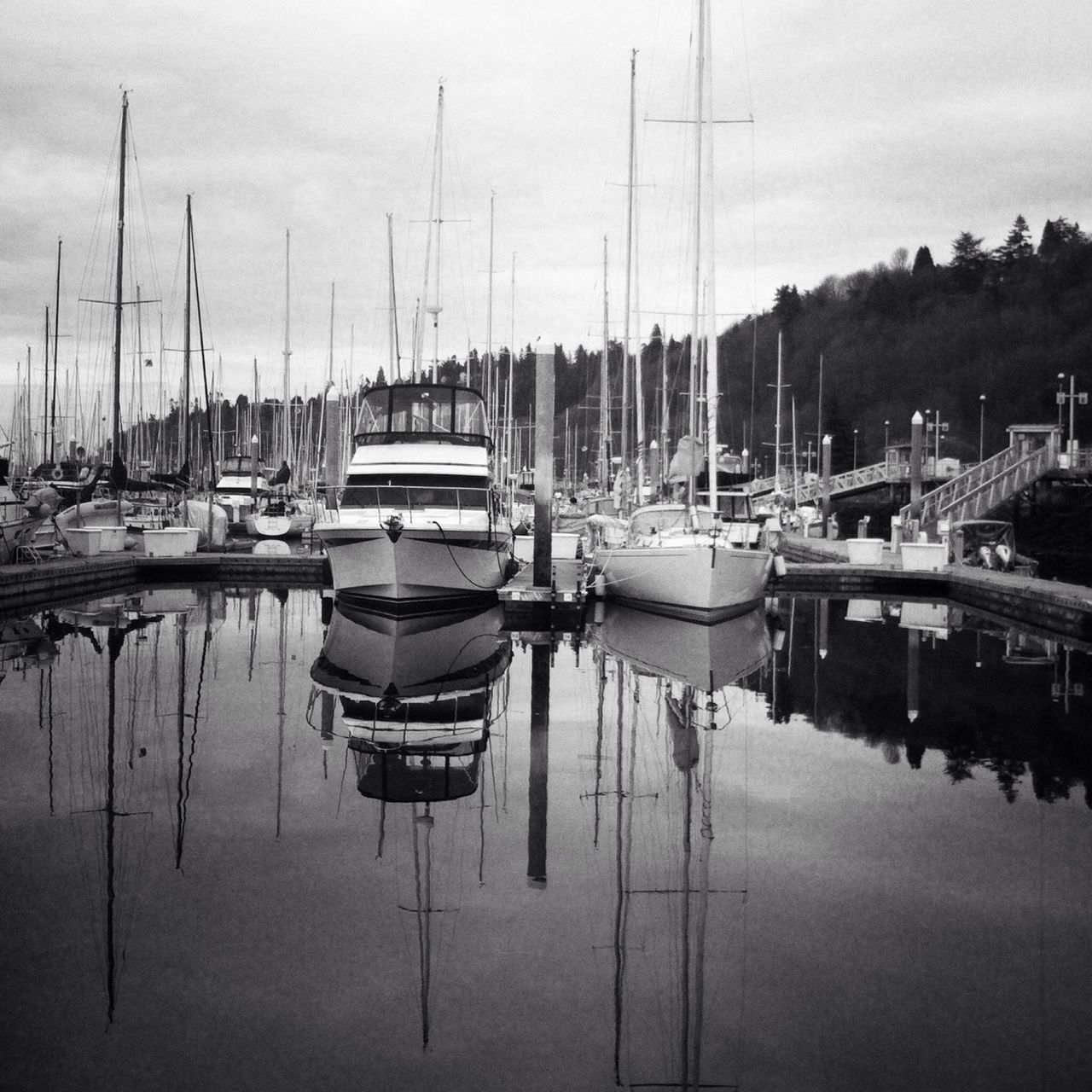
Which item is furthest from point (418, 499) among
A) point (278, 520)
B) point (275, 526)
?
point (278, 520)

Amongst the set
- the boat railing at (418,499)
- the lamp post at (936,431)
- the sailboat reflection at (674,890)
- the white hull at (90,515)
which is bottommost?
the sailboat reflection at (674,890)

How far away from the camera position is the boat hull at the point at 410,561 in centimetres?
2138

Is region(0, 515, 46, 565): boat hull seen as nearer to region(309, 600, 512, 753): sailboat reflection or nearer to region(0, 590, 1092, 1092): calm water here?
region(309, 600, 512, 753): sailboat reflection

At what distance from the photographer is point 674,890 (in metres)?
7.28

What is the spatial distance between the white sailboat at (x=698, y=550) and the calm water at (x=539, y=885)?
6766mm

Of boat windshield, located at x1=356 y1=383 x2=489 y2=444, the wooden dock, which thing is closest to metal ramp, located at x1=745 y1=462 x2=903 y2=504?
the wooden dock

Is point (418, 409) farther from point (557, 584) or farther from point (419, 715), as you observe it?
point (419, 715)

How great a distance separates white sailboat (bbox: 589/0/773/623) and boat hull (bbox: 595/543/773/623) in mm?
15

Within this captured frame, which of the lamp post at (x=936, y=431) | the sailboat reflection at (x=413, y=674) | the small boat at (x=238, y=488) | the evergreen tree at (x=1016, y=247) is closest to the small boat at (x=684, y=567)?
the sailboat reflection at (x=413, y=674)

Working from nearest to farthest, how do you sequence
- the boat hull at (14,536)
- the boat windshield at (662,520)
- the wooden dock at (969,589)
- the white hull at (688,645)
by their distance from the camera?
the white hull at (688,645) → the wooden dock at (969,589) → the boat windshield at (662,520) → the boat hull at (14,536)

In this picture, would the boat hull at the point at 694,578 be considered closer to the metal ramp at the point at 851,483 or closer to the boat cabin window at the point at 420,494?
the boat cabin window at the point at 420,494

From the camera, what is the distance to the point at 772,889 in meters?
7.27

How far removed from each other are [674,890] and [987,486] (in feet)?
160

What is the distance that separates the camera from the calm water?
525cm
